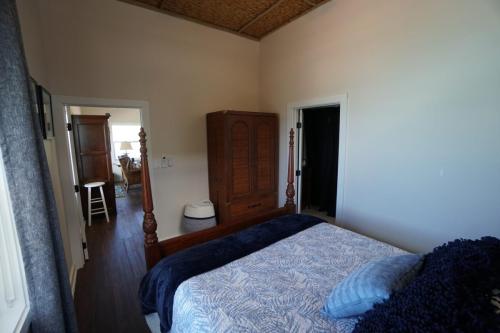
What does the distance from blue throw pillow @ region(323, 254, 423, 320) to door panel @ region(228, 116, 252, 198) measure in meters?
2.23

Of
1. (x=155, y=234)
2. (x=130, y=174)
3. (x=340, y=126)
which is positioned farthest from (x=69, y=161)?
(x=130, y=174)

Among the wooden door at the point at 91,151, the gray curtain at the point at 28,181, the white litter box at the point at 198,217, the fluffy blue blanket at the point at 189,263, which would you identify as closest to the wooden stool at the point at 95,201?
the wooden door at the point at 91,151

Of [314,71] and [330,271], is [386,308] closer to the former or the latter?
[330,271]

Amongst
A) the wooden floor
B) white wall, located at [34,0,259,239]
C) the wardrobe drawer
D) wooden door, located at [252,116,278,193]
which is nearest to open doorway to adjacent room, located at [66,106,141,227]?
the wooden floor

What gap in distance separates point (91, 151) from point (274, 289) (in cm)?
422

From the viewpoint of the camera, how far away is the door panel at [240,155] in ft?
A: 10.2

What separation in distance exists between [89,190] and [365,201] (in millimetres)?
4277

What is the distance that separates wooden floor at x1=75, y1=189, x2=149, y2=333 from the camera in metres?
1.93

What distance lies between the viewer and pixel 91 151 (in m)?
4.07

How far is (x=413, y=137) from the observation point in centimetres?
214

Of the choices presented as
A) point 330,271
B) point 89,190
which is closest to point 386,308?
point 330,271

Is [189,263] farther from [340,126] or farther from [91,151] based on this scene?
[91,151]

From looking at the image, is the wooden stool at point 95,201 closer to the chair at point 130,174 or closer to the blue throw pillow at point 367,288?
the chair at point 130,174

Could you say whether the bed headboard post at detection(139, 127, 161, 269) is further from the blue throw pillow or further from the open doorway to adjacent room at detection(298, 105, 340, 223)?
the open doorway to adjacent room at detection(298, 105, 340, 223)
